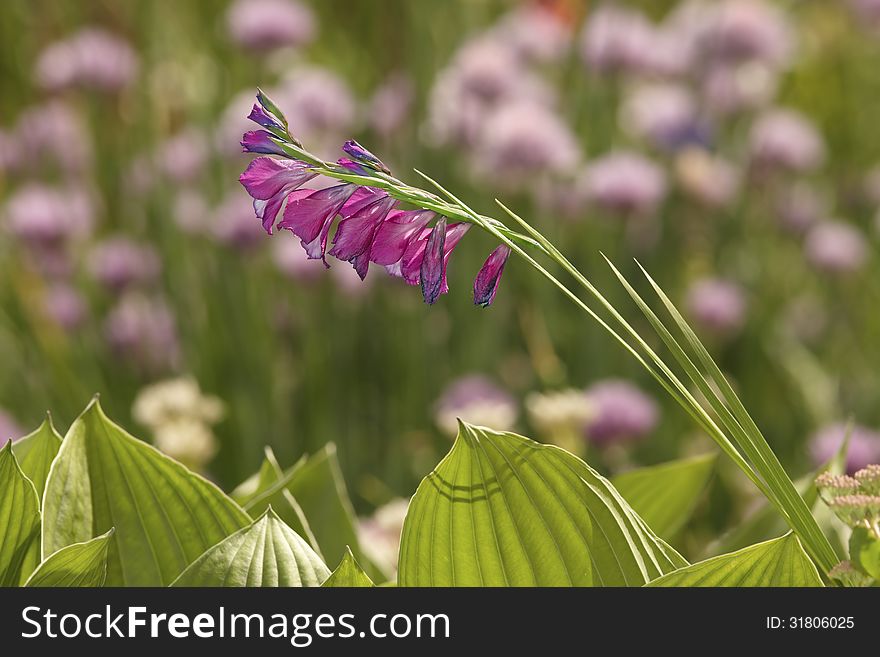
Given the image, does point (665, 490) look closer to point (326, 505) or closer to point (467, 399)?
point (326, 505)

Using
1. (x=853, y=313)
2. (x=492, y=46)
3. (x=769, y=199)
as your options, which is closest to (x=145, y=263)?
(x=492, y=46)

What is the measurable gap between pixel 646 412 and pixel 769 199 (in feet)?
3.16

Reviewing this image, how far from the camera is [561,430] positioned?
1.45 metres

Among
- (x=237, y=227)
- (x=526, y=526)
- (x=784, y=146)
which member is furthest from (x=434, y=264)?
(x=784, y=146)

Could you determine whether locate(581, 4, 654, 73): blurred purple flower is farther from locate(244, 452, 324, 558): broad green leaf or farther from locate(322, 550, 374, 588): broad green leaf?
locate(322, 550, 374, 588): broad green leaf

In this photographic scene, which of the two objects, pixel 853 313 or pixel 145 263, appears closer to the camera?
pixel 145 263

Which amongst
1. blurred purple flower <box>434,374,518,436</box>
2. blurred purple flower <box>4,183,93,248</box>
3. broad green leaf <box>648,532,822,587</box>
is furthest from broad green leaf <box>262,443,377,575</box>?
blurred purple flower <box>4,183,93,248</box>

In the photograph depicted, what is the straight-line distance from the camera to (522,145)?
1.87 meters

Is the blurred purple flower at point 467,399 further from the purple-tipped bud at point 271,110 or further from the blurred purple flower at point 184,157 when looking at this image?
the purple-tipped bud at point 271,110

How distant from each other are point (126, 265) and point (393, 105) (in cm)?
59

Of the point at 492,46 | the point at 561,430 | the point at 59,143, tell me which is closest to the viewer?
the point at 561,430

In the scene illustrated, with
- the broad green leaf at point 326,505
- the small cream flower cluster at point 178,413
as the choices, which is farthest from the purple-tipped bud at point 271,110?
the small cream flower cluster at point 178,413

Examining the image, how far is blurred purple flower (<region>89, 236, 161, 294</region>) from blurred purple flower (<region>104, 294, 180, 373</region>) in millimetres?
37
